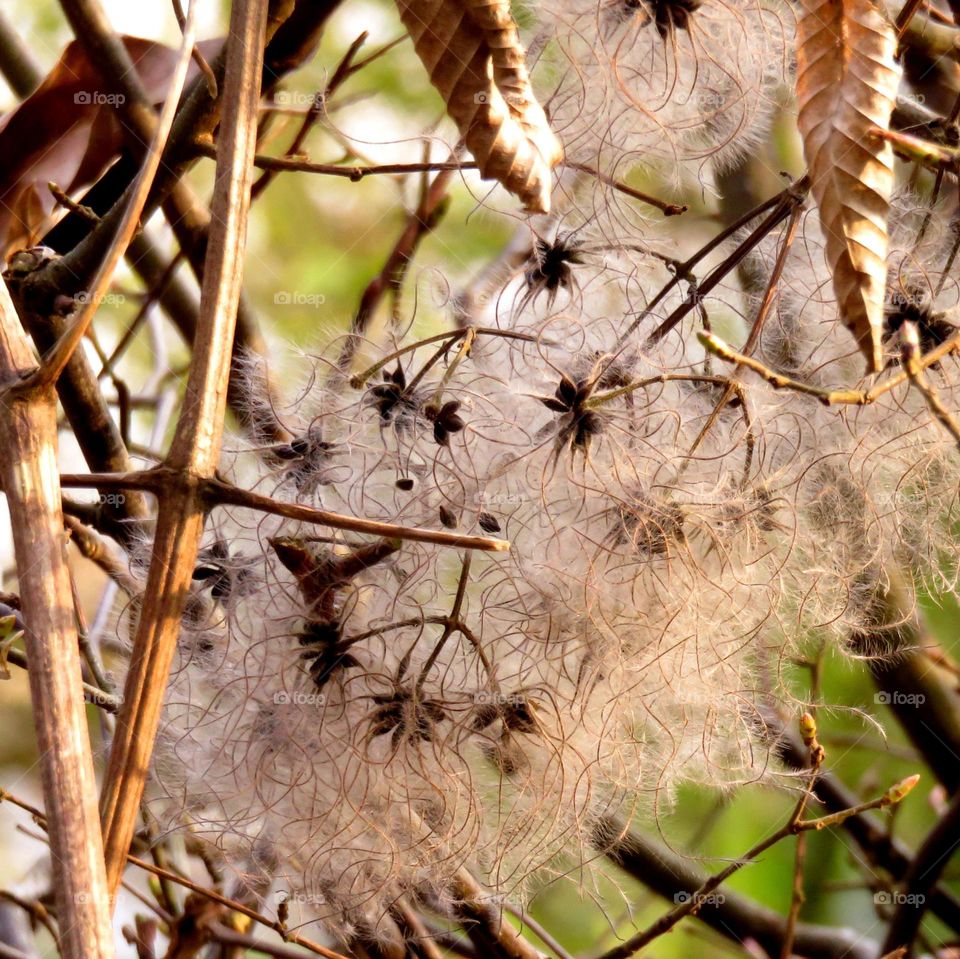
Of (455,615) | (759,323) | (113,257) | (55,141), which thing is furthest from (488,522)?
(55,141)

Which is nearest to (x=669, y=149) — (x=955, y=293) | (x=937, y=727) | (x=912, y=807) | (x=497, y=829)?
(x=955, y=293)

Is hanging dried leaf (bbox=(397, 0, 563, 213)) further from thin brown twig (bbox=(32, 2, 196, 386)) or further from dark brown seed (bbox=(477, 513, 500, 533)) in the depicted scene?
dark brown seed (bbox=(477, 513, 500, 533))

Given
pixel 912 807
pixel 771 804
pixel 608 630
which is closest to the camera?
pixel 608 630

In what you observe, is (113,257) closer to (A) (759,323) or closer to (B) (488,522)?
(B) (488,522)

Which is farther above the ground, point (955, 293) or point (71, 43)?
point (71, 43)

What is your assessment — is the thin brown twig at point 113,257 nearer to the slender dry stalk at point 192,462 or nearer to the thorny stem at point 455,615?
the slender dry stalk at point 192,462

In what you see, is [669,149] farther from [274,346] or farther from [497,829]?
[497,829]
